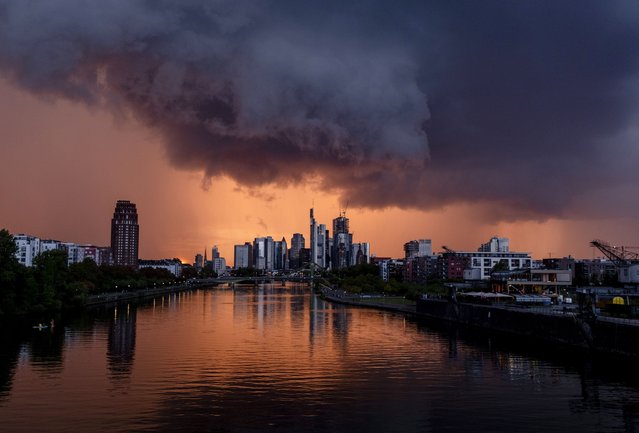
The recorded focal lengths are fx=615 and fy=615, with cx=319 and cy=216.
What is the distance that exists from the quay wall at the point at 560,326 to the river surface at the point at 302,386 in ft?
13.5

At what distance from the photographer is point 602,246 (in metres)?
170

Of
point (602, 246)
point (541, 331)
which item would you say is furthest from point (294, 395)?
point (602, 246)

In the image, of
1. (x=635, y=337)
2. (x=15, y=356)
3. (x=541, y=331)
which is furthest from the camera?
(x=541, y=331)

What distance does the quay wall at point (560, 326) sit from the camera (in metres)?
65.6

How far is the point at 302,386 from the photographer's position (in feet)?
168

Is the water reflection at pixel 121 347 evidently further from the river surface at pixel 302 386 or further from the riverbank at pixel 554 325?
the riverbank at pixel 554 325

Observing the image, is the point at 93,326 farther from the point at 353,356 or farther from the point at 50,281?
the point at 353,356

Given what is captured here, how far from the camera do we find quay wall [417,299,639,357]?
65.6 metres

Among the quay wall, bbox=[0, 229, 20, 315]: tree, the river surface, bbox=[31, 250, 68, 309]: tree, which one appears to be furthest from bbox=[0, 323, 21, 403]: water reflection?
the quay wall

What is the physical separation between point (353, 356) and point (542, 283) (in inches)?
4310

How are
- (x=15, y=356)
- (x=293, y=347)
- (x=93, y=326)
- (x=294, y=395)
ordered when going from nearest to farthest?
(x=294, y=395) → (x=15, y=356) → (x=293, y=347) → (x=93, y=326)

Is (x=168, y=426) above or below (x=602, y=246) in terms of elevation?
below

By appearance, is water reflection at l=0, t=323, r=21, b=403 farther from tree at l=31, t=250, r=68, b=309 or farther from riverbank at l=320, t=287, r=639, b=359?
riverbank at l=320, t=287, r=639, b=359

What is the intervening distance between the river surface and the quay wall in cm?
412
